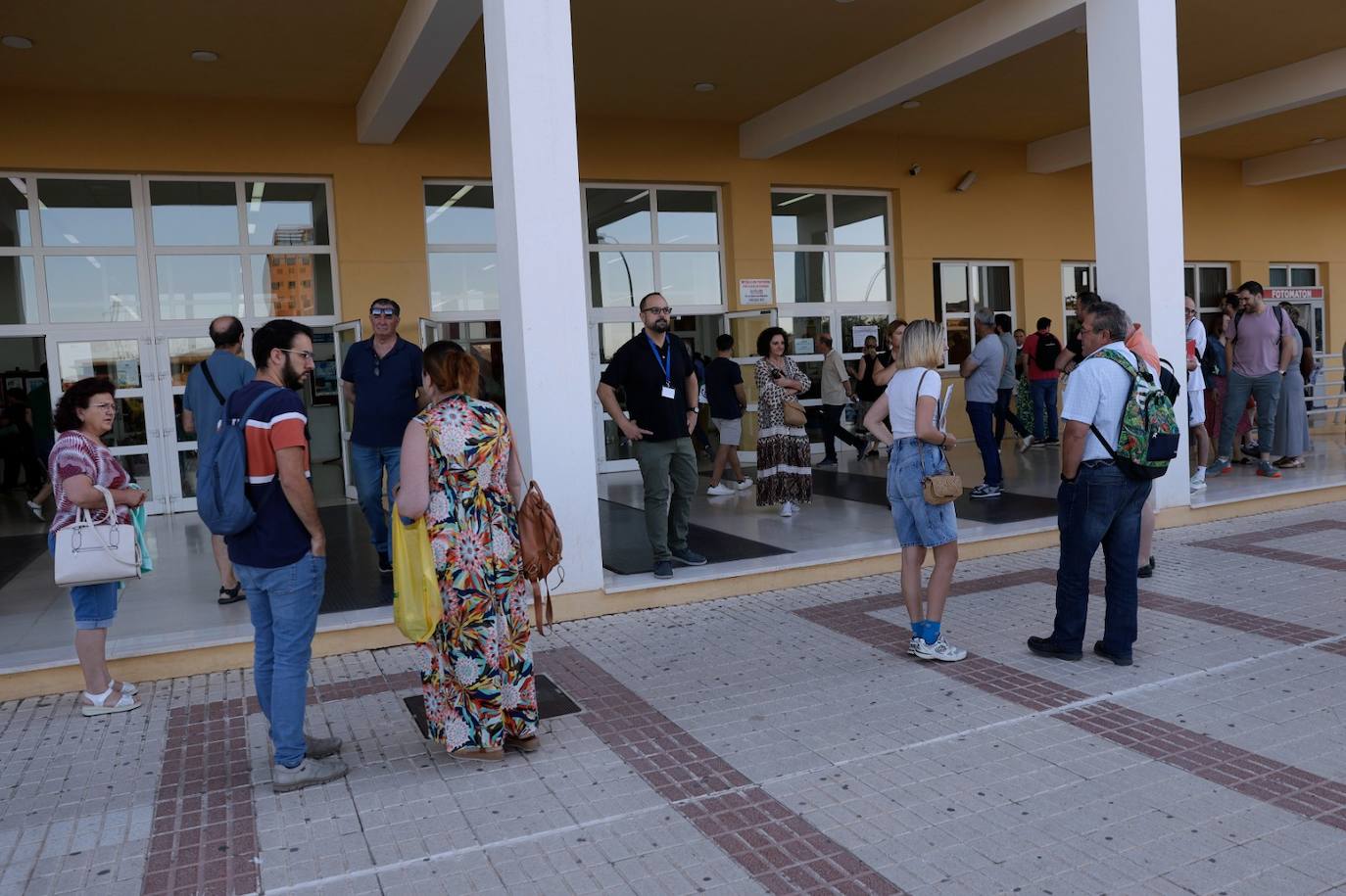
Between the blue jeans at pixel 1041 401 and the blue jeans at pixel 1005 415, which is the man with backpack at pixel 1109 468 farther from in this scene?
the blue jeans at pixel 1041 401

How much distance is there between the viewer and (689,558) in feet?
22.5

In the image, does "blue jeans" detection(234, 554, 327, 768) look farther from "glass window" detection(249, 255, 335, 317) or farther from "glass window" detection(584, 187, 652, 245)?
"glass window" detection(584, 187, 652, 245)

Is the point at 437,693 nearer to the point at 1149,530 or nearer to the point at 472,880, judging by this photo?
the point at 472,880

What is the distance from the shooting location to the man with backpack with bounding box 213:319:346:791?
3621 millimetres

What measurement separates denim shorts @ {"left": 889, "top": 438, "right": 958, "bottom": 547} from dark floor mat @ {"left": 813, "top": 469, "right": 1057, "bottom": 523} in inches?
87.3

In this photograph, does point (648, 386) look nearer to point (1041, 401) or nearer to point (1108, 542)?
point (1108, 542)

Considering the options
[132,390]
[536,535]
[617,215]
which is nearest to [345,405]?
[132,390]

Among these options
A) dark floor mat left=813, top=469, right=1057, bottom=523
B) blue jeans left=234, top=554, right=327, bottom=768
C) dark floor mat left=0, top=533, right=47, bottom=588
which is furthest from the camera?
dark floor mat left=813, top=469, right=1057, bottom=523

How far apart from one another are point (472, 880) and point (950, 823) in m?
1.52

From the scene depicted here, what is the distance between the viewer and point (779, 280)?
14.0 metres

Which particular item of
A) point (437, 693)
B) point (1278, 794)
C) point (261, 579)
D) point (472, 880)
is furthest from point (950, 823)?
point (261, 579)

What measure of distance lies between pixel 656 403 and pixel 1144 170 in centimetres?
429

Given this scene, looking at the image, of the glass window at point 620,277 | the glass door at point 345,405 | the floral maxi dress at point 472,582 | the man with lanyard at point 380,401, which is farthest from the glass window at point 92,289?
the floral maxi dress at point 472,582

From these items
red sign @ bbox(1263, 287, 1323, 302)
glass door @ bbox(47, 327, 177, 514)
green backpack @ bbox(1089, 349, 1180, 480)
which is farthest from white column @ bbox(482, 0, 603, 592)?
red sign @ bbox(1263, 287, 1323, 302)
